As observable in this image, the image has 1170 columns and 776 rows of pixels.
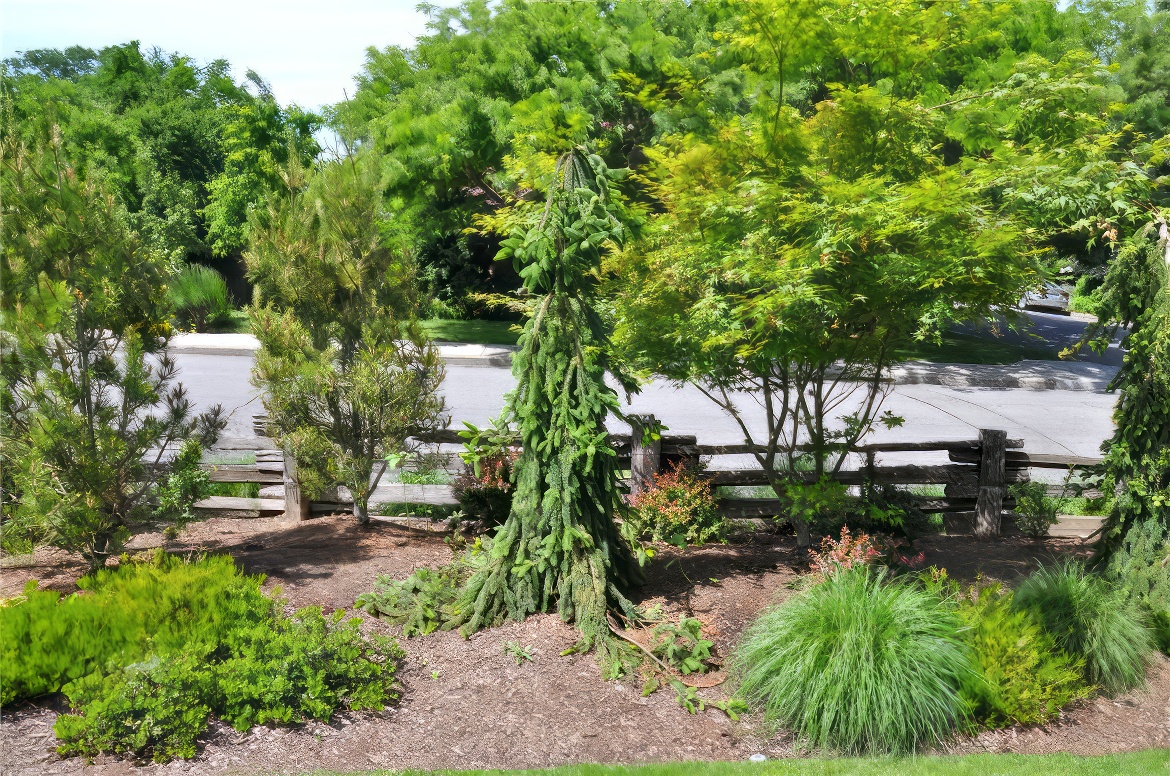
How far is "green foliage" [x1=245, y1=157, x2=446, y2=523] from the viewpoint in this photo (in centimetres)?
796

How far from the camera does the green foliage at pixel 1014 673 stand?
17.8ft

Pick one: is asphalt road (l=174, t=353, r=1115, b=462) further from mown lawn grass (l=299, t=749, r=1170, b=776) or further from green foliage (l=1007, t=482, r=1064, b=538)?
mown lawn grass (l=299, t=749, r=1170, b=776)

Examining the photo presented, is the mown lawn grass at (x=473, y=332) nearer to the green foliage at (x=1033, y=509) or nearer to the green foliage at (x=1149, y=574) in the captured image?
the green foliage at (x=1033, y=509)

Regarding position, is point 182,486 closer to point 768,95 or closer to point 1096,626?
point 768,95

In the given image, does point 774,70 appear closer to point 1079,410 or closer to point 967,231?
point 967,231

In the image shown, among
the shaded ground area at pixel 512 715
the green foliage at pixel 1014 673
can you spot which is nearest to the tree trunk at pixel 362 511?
the shaded ground area at pixel 512 715

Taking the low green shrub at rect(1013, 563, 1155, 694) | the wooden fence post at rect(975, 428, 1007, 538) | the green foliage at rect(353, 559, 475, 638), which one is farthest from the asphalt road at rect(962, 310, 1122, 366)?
the green foliage at rect(353, 559, 475, 638)

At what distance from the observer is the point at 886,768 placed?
15.7 ft

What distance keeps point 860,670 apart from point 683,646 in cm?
127

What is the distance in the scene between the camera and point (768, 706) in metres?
5.33

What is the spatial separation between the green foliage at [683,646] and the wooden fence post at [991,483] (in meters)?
4.42

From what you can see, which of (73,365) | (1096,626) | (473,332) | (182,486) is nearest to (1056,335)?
(473,332)

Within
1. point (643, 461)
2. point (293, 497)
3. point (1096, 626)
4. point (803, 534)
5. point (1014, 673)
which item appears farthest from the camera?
point (293, 497)

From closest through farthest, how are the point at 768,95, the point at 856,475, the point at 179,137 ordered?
1. the point at 768,95
2. the point at 856,475
3. the point at 179,137
